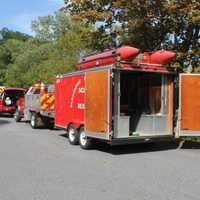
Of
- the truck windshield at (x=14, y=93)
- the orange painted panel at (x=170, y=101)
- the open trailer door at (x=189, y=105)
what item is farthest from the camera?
the truck windshield at (x=14, y=93)

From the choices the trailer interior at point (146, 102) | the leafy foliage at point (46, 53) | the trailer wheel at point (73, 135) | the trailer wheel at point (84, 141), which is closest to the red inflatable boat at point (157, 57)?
the trailer interior at point (146, 102)

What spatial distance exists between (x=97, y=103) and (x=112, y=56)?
1458 mm

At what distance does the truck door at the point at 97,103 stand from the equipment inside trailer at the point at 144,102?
95 centimetres

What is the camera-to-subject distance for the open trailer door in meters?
13.6

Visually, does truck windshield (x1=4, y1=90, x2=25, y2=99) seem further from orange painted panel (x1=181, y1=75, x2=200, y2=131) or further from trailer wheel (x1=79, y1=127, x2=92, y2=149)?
orange painted panel (x1=181, y1=75, x2=200, y2=131)

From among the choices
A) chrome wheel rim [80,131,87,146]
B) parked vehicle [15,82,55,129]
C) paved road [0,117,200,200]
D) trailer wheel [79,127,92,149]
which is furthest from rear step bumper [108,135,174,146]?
parked vehicle [15,82,55,129]

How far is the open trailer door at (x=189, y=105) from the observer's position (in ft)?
44.5

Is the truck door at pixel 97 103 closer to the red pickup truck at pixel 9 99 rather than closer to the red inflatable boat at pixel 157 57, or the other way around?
the red inflatable boat at pixel 157 57

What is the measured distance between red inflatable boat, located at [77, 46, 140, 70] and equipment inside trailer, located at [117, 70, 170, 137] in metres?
0.72

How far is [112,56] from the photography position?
13.2 meters

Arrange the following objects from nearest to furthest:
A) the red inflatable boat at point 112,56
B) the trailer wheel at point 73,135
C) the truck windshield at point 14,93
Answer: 1. the red inflatable boat at point 112,56
2. the trailer wheel at point 73,135
3. the truck windshield at point 14,93

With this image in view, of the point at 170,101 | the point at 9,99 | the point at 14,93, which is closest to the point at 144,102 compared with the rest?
the point at 170,101

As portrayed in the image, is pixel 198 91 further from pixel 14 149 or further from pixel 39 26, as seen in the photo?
pixel 39 26

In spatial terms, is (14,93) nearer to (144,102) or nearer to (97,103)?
(144,102)
